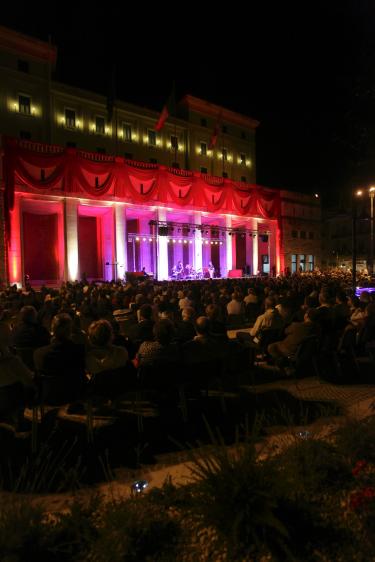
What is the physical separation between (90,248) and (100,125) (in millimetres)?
10649

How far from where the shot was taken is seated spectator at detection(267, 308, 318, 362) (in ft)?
17.1

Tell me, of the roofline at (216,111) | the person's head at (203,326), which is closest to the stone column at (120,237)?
the roofline at (216,111)

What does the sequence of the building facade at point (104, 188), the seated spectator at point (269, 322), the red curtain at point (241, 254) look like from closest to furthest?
the seated spectator at point (269, 322)
the building facade at point (104, 188)
the red curtain at point (241, 254)

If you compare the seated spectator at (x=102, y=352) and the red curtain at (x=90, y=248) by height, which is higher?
the red curtain at (x=90, y=248)

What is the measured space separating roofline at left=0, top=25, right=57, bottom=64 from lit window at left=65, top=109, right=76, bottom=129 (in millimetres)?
3763

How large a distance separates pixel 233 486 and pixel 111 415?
8.43ft

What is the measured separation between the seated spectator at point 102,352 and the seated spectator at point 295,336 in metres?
2.40

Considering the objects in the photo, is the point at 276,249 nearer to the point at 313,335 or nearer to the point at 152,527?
the point at 313,335

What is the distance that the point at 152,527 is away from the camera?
2146 mm

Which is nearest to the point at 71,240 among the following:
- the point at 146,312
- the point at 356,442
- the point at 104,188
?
the point at 104,188

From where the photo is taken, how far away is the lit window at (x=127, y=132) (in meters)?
32.7

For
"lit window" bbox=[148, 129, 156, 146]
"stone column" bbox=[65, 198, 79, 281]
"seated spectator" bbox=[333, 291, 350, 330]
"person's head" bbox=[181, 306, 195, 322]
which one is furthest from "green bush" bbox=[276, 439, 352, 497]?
"lit window" bbox=[148, 129, 156, 146]

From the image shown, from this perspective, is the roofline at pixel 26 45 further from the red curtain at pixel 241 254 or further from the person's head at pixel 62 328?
the person's head at pixel 62 328

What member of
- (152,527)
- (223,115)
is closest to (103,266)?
(223,115)
